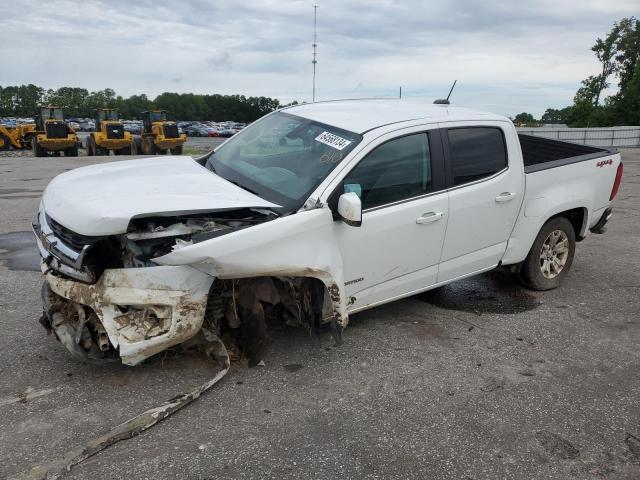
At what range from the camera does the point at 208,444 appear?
9.48ft

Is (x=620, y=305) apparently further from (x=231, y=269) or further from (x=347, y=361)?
(x=231, y=269)

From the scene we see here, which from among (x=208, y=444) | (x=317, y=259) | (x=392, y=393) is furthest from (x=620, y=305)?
(x=208, y=444)

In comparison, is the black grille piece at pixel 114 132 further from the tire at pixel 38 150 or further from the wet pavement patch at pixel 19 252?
the wet pavement patch at pixel 19 252

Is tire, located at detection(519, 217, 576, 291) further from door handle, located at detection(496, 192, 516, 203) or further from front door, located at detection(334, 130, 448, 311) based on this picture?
front door, located at detection(334, 130, 448, 311)

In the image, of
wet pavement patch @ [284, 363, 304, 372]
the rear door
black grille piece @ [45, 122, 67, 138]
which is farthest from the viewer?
black grille piece @ [45, 122, 67, 138]

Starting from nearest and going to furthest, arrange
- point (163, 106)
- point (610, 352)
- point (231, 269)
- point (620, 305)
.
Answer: point (231, 269) → point (610, 352) → point (620, 305) → point (163, 106)

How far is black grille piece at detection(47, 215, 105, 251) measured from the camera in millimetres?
3119

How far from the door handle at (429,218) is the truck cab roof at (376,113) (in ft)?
2.41

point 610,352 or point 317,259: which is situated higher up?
point 317,259

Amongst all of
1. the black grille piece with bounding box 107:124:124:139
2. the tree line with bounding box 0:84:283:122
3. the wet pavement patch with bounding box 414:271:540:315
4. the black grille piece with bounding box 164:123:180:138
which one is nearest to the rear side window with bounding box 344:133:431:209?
the wet pavement patch with bounding box 414:271:540:315

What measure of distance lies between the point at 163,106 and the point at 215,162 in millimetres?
123629

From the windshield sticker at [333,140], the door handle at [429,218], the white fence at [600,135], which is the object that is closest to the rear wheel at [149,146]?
the white fence at [600,135]

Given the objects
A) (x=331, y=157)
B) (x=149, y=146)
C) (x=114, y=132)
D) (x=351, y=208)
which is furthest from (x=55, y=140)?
(x=351, y=208)

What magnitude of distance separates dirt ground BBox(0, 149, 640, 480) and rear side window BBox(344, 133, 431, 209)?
113 centimetres
